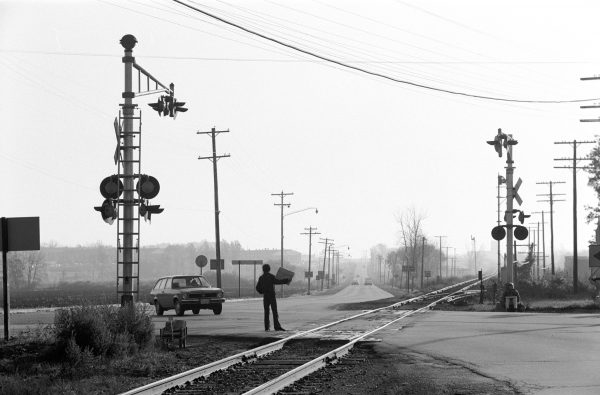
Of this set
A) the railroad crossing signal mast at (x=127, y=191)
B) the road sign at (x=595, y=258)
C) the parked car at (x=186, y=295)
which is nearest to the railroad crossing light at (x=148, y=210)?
the railroad crossing signal mast at (x=127, y=191)

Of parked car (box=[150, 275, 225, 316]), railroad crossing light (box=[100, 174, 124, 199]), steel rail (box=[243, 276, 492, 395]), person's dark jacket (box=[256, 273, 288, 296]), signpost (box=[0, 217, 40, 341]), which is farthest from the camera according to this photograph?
parked car (box=[150, 275, 225, 316])

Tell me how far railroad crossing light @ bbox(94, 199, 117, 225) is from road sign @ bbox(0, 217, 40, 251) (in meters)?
1.71

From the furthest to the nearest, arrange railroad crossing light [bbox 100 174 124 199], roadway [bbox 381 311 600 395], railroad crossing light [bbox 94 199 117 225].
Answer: railroad crossing light [bbox 100 174 124 199] < railroad crossing light [bbox 94 199 117 225] < roadway [bbox 381 311 600 395]

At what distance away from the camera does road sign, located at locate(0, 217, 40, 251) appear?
19.4m

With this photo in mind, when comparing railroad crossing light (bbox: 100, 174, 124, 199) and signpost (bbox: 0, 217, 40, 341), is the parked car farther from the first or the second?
signpost (bbox: 0, 217, 40, 341)

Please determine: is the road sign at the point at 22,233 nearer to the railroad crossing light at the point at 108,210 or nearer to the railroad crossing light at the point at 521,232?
the railroad crossing light at the point at 108,210

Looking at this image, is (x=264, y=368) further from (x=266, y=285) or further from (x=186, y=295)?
(x=186, y=295)

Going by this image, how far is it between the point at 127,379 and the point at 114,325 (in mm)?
4244

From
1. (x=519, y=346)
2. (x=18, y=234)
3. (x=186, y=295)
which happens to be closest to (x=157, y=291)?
(x=186, y=295)

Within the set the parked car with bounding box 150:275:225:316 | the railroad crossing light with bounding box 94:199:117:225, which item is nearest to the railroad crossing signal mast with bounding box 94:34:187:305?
the railroad crossing light with bounding box 94:199:117:225

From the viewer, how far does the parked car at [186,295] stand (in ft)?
111

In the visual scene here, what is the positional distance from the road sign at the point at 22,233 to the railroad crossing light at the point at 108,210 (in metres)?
1.71

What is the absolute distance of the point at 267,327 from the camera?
78.9ft

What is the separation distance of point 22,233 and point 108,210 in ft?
6.82
